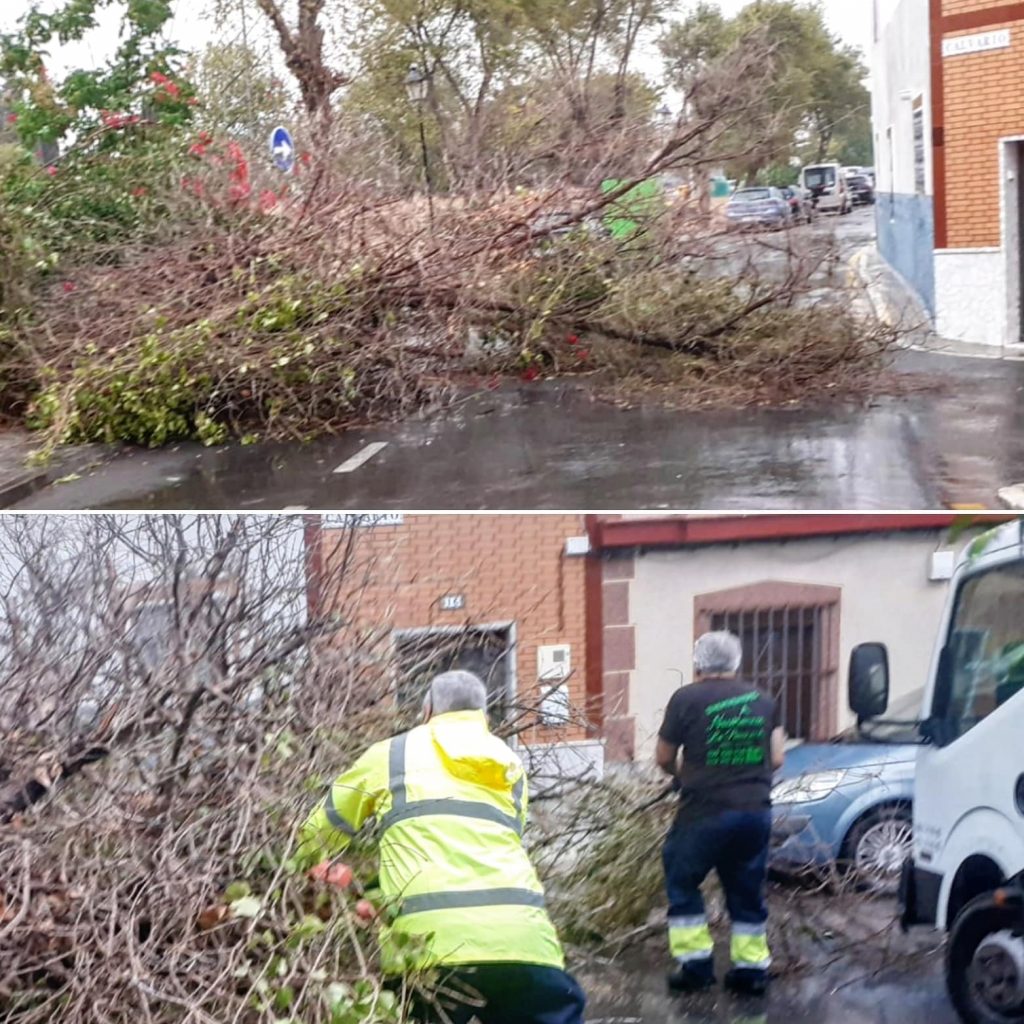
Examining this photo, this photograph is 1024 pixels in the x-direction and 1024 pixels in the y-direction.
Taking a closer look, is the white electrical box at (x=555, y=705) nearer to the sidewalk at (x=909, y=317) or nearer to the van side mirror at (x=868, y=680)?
the van side mirror at (x=868, y=680)

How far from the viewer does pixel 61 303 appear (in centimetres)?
971

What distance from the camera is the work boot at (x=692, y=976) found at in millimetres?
4398

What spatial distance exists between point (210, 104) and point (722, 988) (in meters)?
10.2

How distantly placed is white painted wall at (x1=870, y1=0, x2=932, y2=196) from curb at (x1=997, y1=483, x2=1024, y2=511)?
7715mm

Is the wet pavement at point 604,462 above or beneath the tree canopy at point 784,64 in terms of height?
beneath

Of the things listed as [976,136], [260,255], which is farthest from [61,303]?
[976,136]

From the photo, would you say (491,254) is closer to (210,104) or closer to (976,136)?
(210,104)

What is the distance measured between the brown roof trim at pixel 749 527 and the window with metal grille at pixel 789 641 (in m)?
0.21

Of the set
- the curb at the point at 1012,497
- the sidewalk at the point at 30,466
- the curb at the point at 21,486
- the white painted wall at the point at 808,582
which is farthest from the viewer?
the sidewalk at the point at 30,466

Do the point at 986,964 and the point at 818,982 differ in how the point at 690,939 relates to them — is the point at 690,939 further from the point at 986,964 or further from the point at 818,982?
the point at 986,964

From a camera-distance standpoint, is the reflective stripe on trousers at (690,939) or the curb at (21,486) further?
the curb at (21,486)

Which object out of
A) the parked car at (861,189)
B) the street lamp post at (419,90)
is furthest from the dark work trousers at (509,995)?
the parked car at (861,189)

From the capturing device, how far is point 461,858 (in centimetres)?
378

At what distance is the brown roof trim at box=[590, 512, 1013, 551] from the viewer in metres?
4.78
